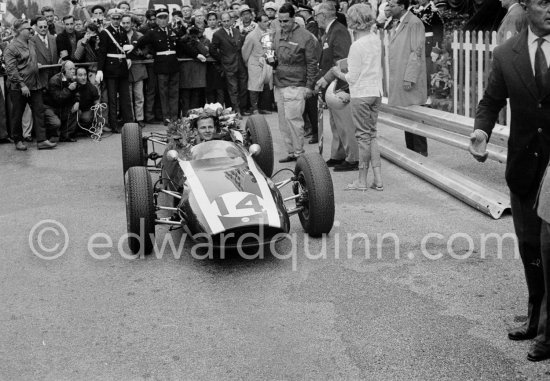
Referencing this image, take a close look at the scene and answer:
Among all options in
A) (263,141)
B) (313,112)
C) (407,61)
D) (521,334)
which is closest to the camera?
(521,334)

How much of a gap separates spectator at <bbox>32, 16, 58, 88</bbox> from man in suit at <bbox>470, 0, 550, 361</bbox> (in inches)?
432

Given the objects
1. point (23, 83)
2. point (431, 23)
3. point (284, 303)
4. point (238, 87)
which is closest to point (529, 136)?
point (284, 303)

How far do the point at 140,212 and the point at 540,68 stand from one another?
3.69m

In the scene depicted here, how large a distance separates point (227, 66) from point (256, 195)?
997 cm

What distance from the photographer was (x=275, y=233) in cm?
703

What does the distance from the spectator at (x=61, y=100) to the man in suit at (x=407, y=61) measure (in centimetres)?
594

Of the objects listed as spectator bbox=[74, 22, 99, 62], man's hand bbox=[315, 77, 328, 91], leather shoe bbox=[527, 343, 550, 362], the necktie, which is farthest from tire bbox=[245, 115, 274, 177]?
spectator bbox=[74, 22, 99, 62]

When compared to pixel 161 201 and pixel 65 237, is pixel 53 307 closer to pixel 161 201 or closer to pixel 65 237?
pixel 65 237

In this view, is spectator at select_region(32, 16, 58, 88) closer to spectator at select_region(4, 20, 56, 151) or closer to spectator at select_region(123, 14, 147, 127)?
spectator at select_region(4, 20, 56, 151)

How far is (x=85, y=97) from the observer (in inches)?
583

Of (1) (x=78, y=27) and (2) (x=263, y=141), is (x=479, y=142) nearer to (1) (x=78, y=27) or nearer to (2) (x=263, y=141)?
(2) (x=263, y=141)

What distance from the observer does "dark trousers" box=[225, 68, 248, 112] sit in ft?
56.0

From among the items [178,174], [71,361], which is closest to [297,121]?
[178,174]

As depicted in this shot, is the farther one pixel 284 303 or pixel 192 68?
pixel 192 68
